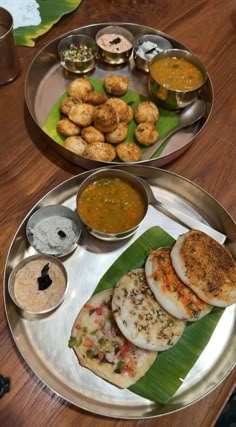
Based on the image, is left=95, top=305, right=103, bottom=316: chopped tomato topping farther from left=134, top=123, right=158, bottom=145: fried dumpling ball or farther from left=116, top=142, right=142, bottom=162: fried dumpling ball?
left=134, top=123, right=158, bottom=145: fried dumpling ball

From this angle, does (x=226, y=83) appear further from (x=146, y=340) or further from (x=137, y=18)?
(x=146, y=340)

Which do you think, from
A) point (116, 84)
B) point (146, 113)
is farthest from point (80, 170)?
point (116, 84)

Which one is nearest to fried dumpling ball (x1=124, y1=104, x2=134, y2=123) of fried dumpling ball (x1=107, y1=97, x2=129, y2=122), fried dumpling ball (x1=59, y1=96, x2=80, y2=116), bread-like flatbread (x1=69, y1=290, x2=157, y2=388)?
fried dumpling ball (x1=107, y1=97, x2=129, y2=122)

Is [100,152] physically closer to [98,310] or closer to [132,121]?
[132,121]

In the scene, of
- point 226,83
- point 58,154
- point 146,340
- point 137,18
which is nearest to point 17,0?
point 137,18

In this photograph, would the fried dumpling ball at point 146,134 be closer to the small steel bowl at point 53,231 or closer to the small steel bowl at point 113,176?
the small steel bowl at point 113,176
